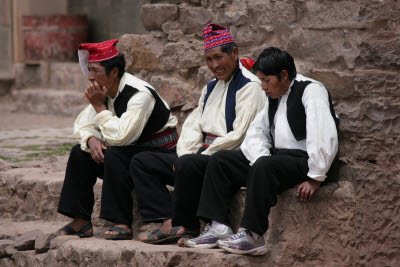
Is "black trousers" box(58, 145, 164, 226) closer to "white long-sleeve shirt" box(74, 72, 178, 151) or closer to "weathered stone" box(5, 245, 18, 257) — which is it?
"white long-sleeve shirt" box(74, 72, 178, 151)

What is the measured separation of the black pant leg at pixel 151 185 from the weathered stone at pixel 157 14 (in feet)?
4.65

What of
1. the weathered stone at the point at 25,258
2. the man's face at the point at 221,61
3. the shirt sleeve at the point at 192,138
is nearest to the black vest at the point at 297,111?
the man's face at the point at 221,61

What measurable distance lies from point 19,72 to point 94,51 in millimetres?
8387

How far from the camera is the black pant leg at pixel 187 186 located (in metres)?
4.77

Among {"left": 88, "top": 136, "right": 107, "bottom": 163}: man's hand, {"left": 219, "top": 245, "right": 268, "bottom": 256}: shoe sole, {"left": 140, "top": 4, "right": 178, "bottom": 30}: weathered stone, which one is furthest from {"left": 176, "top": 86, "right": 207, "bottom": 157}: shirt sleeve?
{"left": 140, "top": 4, "right": 178, "bottom": 30}: weathered stone

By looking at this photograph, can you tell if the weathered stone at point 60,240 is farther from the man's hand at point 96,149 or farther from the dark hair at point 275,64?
the dark hair at point 275,64

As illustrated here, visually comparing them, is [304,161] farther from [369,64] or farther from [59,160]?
[59,160]

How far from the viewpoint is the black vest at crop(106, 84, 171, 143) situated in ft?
17.2

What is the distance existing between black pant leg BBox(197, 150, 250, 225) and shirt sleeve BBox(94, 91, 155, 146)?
672 mm

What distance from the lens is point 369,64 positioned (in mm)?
4617

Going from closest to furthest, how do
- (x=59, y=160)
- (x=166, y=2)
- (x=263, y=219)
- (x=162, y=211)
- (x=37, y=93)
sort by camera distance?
(x=263, y=219) < (x=162, y=211) < (x=166, y=2) < (x=59, y=160) < (x=37, y=93)

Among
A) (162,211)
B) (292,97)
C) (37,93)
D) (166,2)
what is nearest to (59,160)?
(166,2)

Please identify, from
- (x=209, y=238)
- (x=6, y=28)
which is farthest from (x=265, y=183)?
(x=6, y=28)

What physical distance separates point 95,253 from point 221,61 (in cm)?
136
